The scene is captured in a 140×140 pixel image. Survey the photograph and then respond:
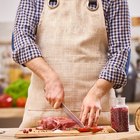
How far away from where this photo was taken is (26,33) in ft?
5.85

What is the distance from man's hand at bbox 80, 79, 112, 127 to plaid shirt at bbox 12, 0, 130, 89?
1.1 inches

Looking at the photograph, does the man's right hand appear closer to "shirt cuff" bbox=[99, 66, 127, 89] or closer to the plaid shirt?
the plaid shirt

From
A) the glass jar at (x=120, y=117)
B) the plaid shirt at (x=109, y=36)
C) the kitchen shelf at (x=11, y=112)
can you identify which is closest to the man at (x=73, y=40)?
the plaid shirt at (x=109, y=36)

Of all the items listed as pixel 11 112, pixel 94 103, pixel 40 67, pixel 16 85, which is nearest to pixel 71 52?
pixel 40 67

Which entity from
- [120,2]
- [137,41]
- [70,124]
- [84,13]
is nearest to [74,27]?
[84,13]

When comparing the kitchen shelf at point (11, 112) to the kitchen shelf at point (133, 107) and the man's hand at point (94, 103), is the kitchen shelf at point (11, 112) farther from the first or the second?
the man's hand at point (94, 103)

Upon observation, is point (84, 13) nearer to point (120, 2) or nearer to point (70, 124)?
point (120, 2)

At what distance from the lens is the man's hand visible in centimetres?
160

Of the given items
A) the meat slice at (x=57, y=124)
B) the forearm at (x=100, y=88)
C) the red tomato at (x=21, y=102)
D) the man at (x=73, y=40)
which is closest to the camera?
the meat slice at (x=57, y=124)

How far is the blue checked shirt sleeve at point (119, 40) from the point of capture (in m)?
1.72

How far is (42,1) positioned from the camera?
1.84 m

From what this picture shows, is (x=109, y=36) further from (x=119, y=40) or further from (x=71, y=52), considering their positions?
(x=71, y=52)

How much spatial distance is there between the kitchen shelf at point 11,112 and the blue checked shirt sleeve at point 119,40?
1.58 metres

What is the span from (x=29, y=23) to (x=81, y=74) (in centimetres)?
28
